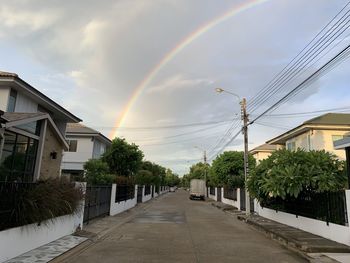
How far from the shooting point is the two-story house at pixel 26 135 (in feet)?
49.8

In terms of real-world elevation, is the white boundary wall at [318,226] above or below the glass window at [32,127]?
below

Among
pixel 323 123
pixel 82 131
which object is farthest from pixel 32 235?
pixel 82 131

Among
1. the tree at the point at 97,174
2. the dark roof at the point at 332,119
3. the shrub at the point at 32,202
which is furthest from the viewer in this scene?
the dark roof at the point at 332,119

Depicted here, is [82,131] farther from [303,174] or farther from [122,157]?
[303,174]

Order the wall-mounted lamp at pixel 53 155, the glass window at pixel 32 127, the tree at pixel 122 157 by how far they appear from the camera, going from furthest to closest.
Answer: the tree at pixel 122 157
the wall-mounted lamp at pixel 53 155
the glass window at pixel 32 127

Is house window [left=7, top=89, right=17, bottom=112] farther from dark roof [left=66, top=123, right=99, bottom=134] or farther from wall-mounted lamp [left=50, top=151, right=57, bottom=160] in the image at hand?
dark roof [left=66, top=123, right=99, bottom=134]

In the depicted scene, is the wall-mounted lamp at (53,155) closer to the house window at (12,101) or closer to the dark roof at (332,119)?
the house window at (12,101)

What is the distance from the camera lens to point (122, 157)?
104ft

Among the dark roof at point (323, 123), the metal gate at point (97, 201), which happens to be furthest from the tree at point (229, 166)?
the metal gate at point (97, 201)

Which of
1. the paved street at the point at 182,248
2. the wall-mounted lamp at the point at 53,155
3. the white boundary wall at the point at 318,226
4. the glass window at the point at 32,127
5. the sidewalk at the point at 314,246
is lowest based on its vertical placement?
the paved street at the point at 182,248

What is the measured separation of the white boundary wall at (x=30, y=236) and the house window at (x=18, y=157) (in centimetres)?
355

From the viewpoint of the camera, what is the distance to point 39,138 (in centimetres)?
1809

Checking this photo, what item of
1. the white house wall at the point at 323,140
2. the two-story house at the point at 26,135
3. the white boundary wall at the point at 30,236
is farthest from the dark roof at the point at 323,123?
the white boundary wall at the point at 30,236

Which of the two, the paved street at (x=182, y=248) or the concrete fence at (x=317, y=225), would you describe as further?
the concrete fence at (x=317, y=225)
